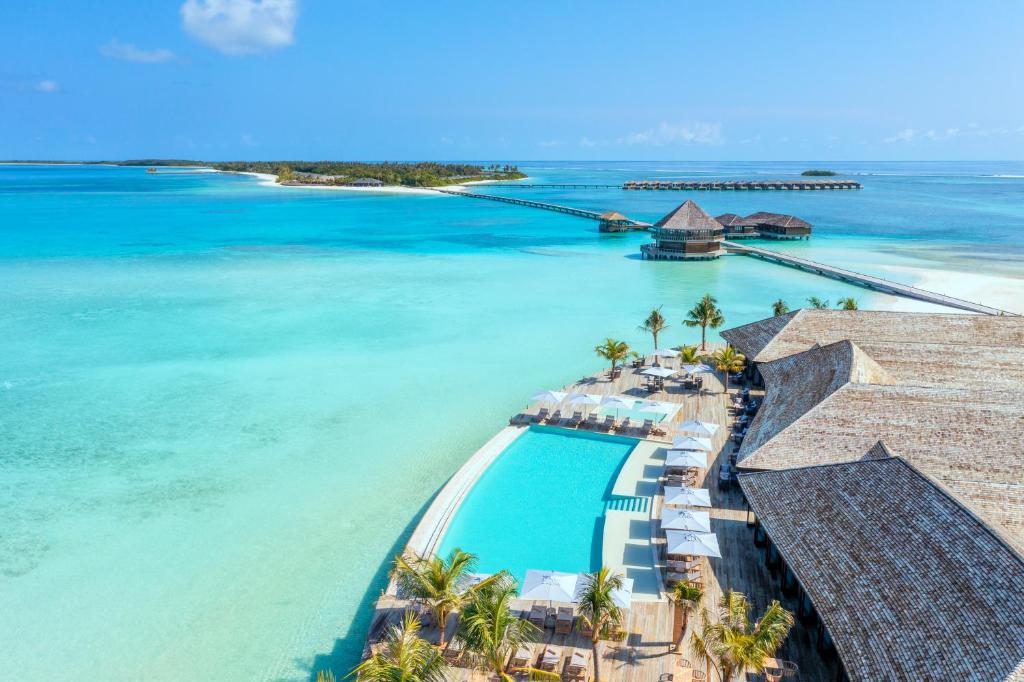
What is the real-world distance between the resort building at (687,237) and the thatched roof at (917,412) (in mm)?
34605

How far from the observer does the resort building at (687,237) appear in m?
56.7

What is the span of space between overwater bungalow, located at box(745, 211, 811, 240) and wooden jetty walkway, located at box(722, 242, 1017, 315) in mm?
10462

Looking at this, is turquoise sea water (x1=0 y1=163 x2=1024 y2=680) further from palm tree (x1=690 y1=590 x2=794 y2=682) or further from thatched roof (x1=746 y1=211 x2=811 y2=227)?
palm tree (x1=690 y1=590 x2=794 y2=682)

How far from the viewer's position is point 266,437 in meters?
22.2

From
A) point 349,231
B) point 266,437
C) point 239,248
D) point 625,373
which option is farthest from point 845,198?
point 266,437

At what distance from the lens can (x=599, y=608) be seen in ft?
37.9

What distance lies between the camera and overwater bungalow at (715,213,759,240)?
229 feet

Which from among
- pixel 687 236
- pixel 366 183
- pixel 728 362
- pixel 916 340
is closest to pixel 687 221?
pixel 687 236

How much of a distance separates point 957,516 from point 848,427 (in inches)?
183

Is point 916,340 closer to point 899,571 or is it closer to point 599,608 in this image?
point 899,571

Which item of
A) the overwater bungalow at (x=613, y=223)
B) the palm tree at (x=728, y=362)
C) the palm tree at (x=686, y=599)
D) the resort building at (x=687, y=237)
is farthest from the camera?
the overwater bungalow at (x=613, y=223)

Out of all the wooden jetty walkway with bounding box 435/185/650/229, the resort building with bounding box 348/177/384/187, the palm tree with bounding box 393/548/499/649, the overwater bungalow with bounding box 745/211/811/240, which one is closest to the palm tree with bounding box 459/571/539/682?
the palm tree with bounding box 393/548/499/649

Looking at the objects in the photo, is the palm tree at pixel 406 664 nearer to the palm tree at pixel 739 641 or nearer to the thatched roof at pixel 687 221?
the palm tree at pixel 739 641

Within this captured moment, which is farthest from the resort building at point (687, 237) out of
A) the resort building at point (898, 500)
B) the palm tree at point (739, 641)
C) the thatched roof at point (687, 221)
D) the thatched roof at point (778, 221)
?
the palm tree at point (739, 641)
